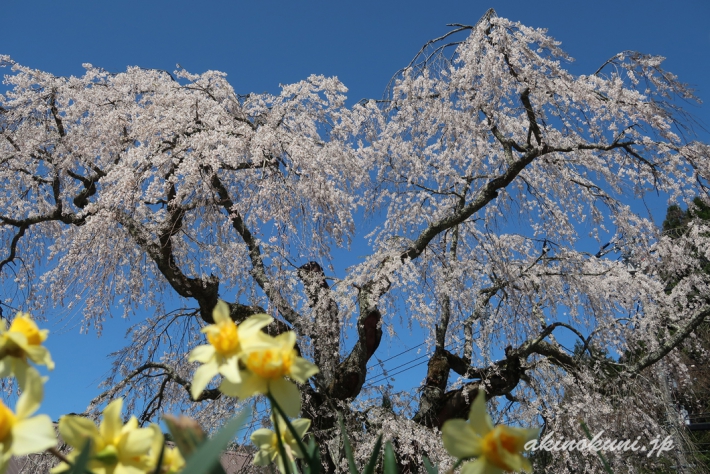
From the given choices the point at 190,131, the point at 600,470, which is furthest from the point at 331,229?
the point at 600,470

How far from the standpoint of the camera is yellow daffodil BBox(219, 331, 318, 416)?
588mm

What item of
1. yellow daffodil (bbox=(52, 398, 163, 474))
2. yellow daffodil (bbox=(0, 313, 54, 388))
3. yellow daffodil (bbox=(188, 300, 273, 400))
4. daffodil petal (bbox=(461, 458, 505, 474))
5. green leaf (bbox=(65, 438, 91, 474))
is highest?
yellow daffodil (bbox=(0, 313, 54, 388))

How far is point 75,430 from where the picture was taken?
0.56 meters

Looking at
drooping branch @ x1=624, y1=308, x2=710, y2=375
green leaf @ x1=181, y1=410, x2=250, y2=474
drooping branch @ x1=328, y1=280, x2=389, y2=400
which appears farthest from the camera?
drooping branch @ x1=624, y1=308, x2=710, y2=375

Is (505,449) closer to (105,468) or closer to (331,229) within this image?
(105,468)

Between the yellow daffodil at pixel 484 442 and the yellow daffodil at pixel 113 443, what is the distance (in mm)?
323

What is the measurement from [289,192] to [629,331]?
453 cm

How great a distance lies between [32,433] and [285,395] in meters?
0.26

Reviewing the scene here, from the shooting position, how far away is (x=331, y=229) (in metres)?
5.37

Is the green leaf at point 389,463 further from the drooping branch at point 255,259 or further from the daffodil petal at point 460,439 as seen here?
the drooping branch at point 255,259

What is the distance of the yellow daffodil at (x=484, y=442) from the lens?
583 mm

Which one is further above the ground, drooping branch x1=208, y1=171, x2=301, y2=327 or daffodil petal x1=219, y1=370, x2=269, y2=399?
drooping branch x1=208, y1=171, x2=301, y2=327

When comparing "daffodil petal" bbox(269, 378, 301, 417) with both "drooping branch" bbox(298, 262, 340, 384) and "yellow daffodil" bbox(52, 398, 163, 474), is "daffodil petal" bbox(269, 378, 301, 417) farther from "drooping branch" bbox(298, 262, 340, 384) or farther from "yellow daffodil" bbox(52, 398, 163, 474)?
"drooping branch" bbox(298, 262, 340, 384)

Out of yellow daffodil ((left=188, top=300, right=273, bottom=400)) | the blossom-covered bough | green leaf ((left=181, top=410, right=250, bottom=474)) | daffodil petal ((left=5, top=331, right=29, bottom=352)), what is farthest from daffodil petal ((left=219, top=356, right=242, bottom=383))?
the blossom-covered bough
